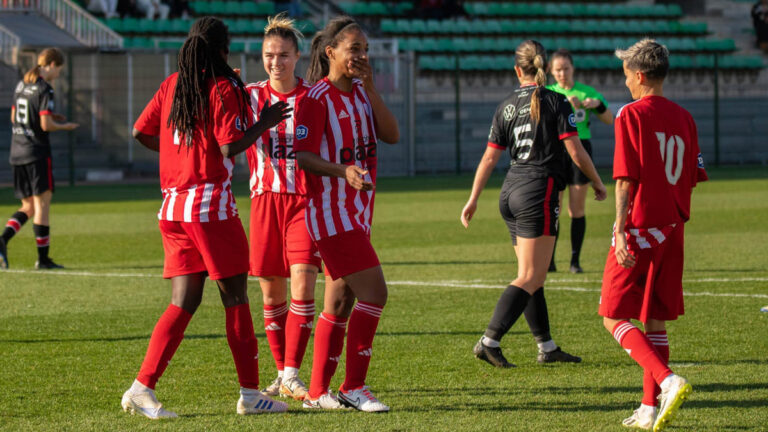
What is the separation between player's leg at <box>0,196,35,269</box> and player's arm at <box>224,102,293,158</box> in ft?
22.1

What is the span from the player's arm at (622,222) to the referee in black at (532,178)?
1234 mm

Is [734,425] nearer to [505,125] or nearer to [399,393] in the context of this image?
[399,393]

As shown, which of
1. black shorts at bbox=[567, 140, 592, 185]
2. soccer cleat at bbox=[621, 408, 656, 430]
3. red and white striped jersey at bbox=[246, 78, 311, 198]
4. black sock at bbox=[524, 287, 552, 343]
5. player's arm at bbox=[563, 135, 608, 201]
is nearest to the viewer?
soccer cleat at bbox=[621, 408, 656, 430]

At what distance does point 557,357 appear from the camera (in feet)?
19.8

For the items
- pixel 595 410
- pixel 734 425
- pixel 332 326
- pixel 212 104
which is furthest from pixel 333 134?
pixel 734 425

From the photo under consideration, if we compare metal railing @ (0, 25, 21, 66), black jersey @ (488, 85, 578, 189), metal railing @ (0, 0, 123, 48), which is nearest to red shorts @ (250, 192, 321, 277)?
black jersey @ (488, 85, 578, 189)

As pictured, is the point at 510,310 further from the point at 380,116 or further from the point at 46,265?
the point at 46,265

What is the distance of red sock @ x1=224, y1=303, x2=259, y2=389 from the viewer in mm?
4738

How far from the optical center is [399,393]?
5.25 m

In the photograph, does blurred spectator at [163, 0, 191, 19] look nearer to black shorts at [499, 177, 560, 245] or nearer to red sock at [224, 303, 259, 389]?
black shorts at [499, 177, 560, 245]

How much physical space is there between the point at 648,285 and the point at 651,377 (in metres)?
0.40

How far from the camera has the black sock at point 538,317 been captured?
20.0 feet

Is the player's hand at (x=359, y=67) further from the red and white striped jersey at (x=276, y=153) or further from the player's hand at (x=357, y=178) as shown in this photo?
the red and white striped jersey at (x=276, y=153)

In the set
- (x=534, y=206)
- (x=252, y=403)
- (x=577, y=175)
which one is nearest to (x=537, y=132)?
(x=534, y=206)
